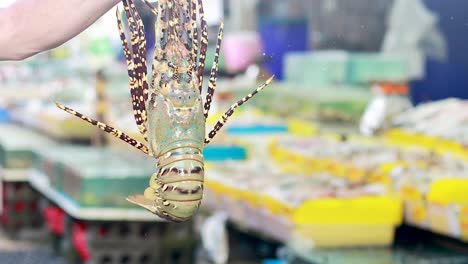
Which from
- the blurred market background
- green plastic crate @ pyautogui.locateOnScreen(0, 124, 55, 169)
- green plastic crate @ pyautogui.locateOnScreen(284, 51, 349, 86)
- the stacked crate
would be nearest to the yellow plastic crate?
the blurred market background

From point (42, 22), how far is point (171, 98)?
0.32 metres

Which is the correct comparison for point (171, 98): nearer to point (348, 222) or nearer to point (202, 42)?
point (202, 42)

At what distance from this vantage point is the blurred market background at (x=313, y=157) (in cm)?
409

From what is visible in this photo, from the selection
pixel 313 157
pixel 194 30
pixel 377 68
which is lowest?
pixel 194 30

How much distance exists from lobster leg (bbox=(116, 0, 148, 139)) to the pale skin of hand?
105mm

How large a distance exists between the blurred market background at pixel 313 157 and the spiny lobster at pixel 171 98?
1312 millimetres

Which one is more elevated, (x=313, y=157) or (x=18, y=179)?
(x=18, y=179)

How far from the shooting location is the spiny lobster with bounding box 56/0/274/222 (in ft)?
4.80

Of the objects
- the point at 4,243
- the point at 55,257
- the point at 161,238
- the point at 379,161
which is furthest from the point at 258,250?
the point at 4,243

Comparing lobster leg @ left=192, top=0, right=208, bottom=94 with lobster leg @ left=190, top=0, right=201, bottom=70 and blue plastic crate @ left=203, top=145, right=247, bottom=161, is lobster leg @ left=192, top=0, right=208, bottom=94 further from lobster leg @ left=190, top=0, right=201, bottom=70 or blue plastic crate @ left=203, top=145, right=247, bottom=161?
blue plastic crate @ left=203, top=145, right=247, bottom=161

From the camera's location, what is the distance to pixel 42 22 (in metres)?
1.67

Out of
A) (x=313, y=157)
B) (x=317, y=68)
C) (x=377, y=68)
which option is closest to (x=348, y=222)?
(x=313, y=157)

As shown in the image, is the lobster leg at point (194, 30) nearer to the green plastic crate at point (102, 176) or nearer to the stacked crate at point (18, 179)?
the green plastic crate at point (102, 176)

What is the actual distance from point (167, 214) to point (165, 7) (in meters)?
0.30
